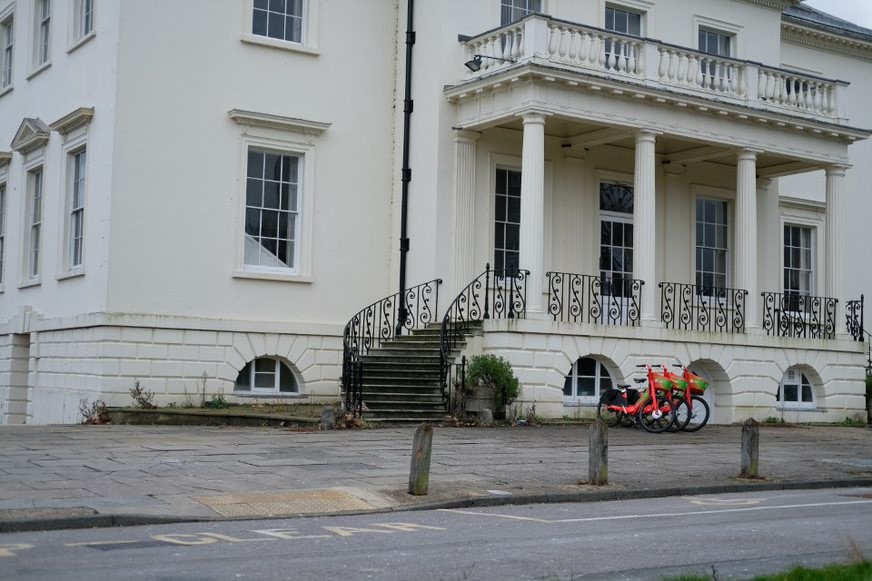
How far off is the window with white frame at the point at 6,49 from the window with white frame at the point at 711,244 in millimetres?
16468

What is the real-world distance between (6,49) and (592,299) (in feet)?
49.8

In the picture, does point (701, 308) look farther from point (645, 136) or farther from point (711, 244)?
point (645, 136)

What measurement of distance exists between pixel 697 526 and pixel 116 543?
5148 millimetres

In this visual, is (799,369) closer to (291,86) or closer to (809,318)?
(809,318)

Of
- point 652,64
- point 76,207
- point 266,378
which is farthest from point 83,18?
point 652,64

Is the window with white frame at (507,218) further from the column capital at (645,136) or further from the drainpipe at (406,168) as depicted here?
the column capital at (645,136)

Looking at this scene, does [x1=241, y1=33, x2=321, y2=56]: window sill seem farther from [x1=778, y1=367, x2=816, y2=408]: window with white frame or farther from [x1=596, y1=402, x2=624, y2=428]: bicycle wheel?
[x1=778, y1=367, x2=816, y2=408]: window with white frame

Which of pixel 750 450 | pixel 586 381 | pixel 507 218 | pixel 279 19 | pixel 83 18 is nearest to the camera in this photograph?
pixel 750 450

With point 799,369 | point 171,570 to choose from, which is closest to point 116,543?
point 171,570

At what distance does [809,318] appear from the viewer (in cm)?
2817

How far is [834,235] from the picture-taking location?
27.2m

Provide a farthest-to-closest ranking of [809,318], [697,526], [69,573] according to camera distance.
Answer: [809,318]
[697,526]
[69,573]

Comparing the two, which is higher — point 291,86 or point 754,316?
point 291,86

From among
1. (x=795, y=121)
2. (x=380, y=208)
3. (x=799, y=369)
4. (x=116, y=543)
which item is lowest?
(x=116, y=543)
